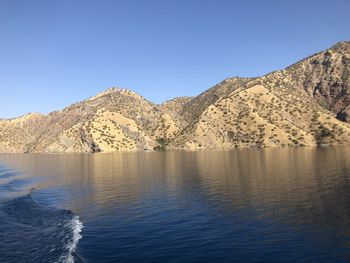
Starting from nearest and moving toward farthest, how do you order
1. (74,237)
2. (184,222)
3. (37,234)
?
(74,237) → (37,234) → (184,222)

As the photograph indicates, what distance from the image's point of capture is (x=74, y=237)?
35.7 metres

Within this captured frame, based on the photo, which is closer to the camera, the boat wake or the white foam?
the white foam

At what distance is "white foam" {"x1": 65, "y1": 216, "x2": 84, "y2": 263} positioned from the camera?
98.2ft

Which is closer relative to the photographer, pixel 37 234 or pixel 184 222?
pixel 37 234

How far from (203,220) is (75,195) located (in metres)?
30.2

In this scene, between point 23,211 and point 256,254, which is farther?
point 23,211

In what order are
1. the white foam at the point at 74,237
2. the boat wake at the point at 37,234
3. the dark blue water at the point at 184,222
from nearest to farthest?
the white foam at the point at 74,237
the dark blue water at the point at 184,222
the boat wake at the point at 37,234

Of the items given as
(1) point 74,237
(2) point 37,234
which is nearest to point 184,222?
(1) point 74,237

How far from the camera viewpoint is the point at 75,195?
63.7 metres

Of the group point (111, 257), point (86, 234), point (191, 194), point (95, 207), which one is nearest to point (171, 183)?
point (191, 194)

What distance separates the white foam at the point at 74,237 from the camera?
29.9m

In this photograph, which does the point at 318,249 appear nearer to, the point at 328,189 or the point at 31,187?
the point at 328,189

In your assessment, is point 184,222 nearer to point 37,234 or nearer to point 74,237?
point 74,237

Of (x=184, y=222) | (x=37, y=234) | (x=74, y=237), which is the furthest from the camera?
(x=184, y=222)
